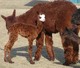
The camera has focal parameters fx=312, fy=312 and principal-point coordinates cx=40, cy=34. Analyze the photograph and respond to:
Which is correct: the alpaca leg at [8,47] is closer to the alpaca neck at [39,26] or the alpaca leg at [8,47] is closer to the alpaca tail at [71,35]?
the alpaca neck at [39,26]

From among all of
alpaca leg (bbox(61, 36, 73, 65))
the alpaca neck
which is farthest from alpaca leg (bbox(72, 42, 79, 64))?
the alpaca neck

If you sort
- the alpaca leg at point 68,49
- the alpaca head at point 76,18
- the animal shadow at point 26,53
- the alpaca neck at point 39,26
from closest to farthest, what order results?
the alpaca head at point 76,18
the alpaca leg at point 68,49
the alpaca neck at point 39,26
the animal shadow at point 26,53

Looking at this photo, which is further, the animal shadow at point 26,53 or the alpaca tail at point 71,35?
the animal shadow at point 26,53

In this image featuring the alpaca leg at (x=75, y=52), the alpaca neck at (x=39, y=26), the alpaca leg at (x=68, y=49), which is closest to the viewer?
the alpaca leg at (x=68, y=49)

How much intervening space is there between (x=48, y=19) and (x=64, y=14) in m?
0.62

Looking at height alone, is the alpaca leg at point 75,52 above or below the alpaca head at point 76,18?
below

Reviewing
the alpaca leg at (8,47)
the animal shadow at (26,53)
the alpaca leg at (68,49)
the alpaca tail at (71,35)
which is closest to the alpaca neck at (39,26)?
the alpaca leg at (8,47)

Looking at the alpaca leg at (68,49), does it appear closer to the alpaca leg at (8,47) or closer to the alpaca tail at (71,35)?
the alpaca tail at (71,35)

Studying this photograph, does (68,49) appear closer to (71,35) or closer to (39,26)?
(71,35)

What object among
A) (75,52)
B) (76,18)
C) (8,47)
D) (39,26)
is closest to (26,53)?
(8,47)

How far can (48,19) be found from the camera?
9.19 metres

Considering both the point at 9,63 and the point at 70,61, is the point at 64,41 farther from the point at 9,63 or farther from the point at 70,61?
the point at 9,63

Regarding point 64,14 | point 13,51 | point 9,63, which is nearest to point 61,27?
point 64,14

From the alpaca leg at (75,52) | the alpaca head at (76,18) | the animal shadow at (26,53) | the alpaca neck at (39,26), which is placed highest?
the alpaca head at (76,18)
